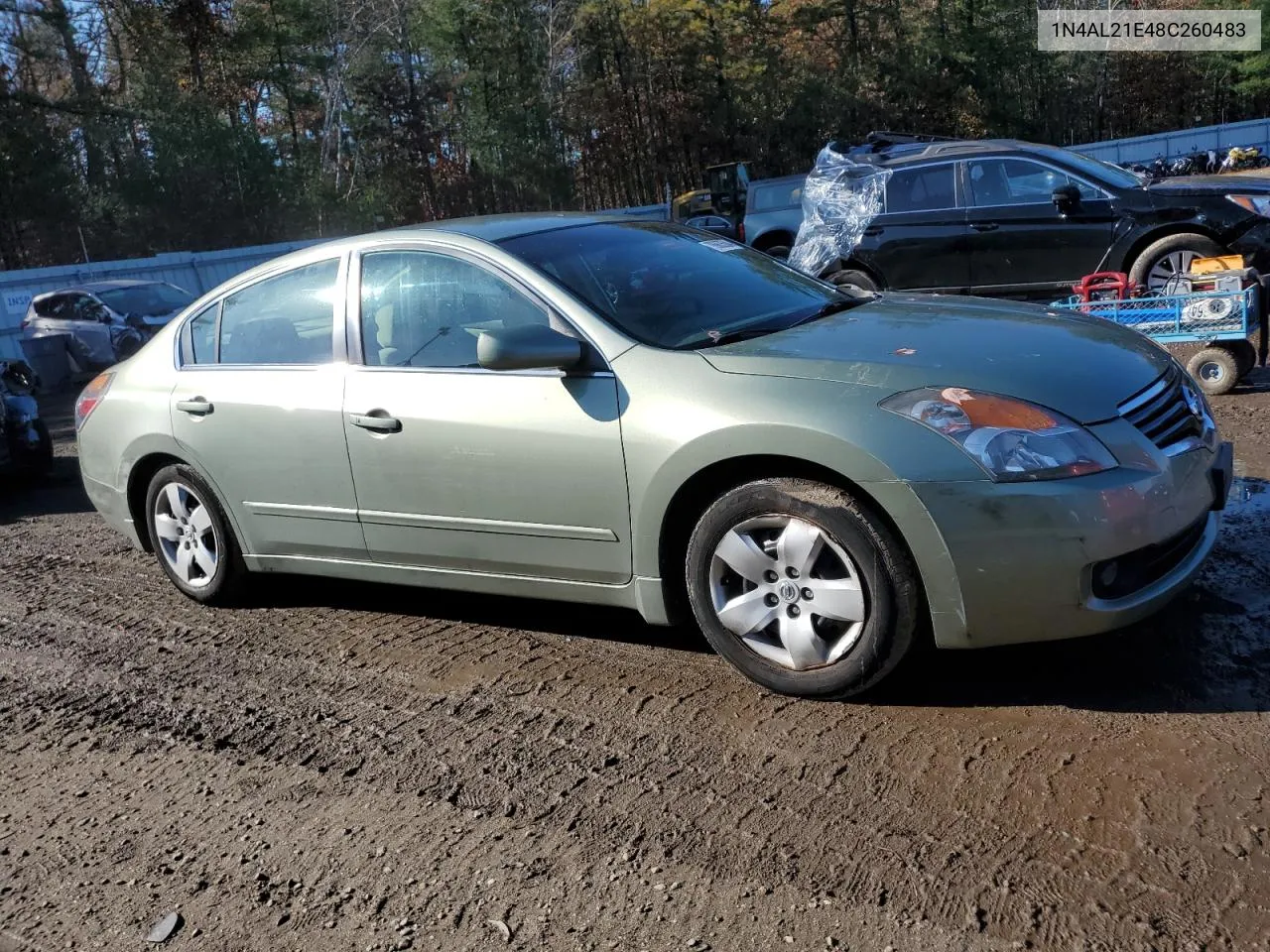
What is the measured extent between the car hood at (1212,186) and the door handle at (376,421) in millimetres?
7785

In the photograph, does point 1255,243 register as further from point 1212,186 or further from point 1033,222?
point 1033,222

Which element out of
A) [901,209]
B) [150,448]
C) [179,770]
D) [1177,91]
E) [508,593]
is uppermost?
[1177,91]

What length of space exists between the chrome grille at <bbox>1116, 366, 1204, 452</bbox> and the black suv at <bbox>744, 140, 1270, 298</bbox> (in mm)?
6427

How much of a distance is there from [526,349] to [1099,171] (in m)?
8.12

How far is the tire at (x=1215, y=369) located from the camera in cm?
761

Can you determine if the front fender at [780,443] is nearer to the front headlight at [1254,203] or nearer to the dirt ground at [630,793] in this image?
the dirt ground at [630,793]

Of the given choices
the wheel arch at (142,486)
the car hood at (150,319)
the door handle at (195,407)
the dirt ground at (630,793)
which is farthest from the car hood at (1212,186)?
the car hood at (150,319)

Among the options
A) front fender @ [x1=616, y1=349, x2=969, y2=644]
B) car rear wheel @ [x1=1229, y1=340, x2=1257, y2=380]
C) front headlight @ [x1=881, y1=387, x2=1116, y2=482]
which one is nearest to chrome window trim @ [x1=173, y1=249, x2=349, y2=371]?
front fender @ [x1=616, y1=349, x2=969, y2=644]

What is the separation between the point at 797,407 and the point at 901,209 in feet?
27.2

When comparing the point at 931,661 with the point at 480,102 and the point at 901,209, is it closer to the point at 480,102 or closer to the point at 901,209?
the point at 901,209

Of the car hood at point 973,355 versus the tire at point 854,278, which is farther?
the tire at point 854,278

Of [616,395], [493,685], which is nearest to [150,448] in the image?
[493,685]

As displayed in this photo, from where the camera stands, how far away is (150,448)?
509 centimetres

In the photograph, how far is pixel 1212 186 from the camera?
31.1 ft
